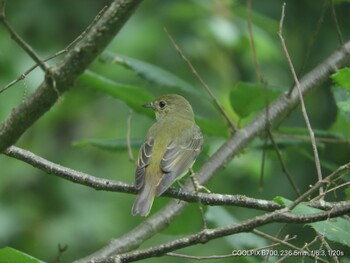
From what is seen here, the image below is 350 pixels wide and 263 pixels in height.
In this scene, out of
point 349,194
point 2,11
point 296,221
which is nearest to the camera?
point 2,11

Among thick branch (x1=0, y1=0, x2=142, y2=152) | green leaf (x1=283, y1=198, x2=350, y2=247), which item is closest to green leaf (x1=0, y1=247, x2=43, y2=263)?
thick branch (x1=0, y1=0, x2=142, y2=152)

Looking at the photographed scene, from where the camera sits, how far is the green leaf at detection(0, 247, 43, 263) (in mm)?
2904

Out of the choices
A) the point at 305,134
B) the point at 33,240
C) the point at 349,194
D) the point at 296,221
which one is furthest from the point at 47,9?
the point at 296,221

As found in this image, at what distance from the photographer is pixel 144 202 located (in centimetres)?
428

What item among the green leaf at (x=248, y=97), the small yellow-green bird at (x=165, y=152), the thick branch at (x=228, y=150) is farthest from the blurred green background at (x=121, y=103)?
the green leaf at (x=248, y=97)

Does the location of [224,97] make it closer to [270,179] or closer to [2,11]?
[270,179]

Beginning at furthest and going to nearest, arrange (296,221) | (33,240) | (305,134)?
(33,240) < (305,134) < (296,221)

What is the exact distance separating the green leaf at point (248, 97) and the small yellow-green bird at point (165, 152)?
0.41 m

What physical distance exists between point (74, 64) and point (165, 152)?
111 inches

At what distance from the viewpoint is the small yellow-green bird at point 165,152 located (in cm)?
429

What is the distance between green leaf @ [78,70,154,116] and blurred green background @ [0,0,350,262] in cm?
226

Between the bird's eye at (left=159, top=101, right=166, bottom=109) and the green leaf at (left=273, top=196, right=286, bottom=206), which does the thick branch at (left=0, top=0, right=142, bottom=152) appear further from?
the bird's eye at (left=159, top=101, right=166, bottom=109)

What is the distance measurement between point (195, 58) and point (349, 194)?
6275 millimetres

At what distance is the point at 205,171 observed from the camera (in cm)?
455
